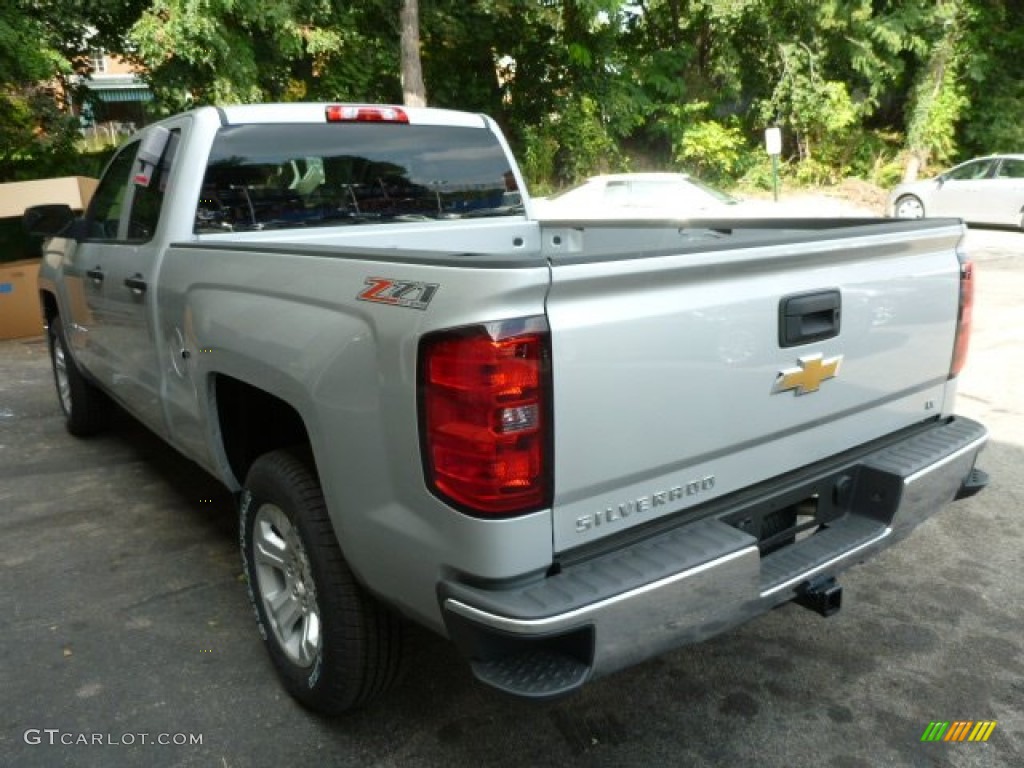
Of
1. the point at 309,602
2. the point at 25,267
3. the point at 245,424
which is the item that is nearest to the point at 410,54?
the point at 25,267

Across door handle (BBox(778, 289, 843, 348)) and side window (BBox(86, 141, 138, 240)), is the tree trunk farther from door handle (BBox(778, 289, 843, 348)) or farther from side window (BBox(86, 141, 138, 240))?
door handle (BBox(778, 289, 843, 348))

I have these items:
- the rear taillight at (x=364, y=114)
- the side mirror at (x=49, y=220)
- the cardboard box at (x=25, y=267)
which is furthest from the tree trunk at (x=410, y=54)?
the rear taillight at (x=364, y=114)

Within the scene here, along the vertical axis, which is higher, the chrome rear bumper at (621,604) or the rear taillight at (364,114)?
the rear taillight at (364,114)

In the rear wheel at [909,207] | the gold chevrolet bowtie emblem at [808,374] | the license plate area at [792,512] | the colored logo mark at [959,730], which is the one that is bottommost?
the colored logo mark at [959,730]

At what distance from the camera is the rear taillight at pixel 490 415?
1789 millimetres

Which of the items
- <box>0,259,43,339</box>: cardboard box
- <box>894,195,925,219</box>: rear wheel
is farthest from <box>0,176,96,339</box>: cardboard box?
<box>894,195,925,219</box>: rear wheel

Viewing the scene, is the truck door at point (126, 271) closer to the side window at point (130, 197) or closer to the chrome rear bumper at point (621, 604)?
the side window at point (130, 197)

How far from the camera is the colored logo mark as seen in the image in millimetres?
2457

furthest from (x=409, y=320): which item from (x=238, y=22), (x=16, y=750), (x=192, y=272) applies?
(x=238, y=22)

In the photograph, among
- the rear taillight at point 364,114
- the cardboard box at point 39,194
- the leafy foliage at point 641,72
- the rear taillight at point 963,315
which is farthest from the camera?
the leafy foliage at point 641,72

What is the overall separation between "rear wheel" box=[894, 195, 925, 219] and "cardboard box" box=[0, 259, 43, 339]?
1594cm

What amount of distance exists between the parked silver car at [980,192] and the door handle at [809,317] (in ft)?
51.2

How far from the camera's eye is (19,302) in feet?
30.5

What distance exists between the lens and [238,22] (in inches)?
505
